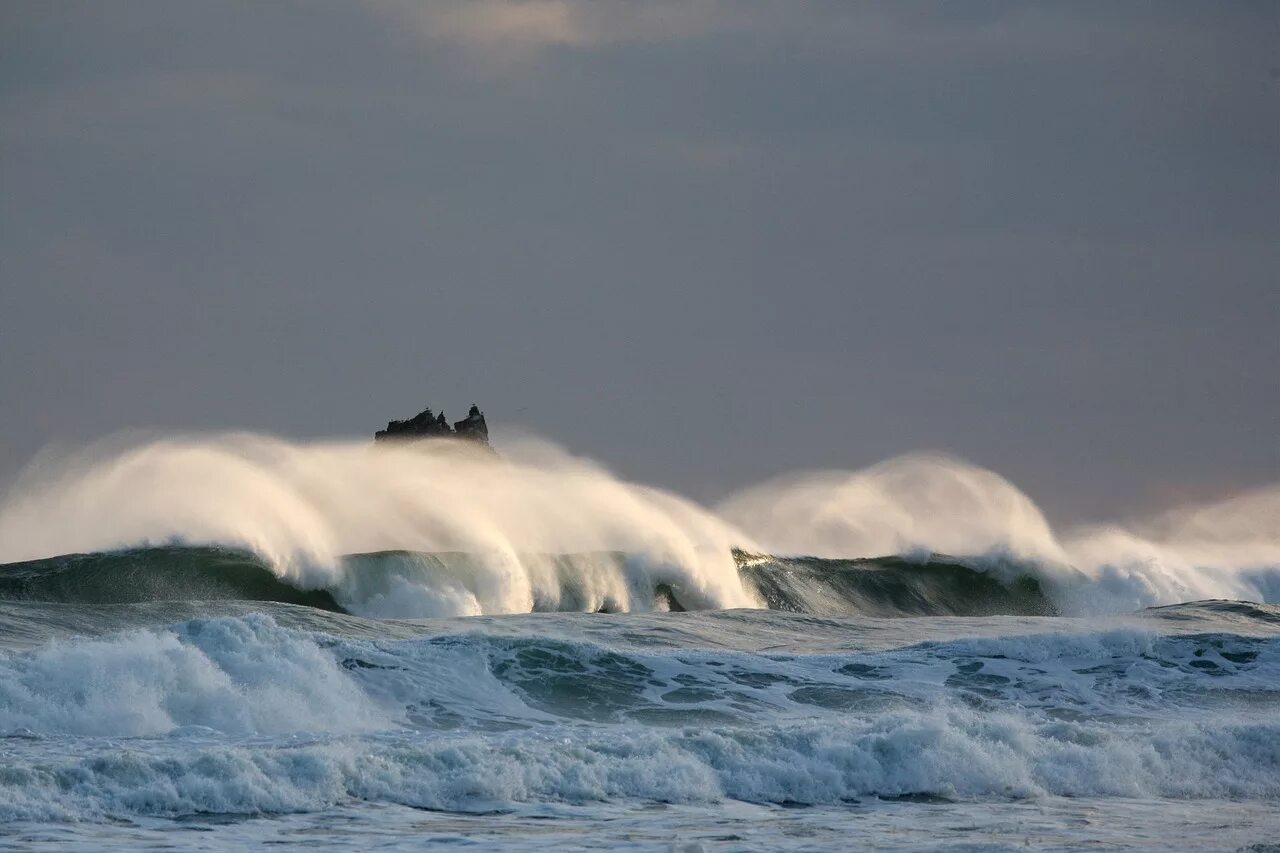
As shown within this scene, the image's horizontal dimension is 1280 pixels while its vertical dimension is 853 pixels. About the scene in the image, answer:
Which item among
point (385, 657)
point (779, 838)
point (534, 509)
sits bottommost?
point (779, 838)

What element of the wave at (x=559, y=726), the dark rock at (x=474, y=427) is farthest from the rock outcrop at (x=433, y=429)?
the wave at (x=559, y=726)

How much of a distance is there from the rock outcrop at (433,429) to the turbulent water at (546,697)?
5200mm

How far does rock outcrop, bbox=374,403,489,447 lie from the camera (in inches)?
1553

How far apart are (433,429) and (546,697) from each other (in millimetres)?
22549

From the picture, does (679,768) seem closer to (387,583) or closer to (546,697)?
(546,697)

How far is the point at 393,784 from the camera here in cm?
1320

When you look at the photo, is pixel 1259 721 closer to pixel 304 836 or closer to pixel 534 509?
pixel 304 836

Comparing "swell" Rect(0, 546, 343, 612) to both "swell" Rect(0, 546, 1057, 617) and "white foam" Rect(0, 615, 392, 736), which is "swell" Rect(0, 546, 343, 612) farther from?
"white foam" Rect(0, 615, 392, 736)

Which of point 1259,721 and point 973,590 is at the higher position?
point 973,590

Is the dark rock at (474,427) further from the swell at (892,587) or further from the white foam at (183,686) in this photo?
the white foam at (183,686)

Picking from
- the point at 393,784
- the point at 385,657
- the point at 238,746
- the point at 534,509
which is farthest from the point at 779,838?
Answer: the point at 534,509

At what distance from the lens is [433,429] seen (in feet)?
132

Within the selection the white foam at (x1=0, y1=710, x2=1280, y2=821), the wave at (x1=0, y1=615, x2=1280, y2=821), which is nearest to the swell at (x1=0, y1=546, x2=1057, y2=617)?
the wave at (x1=0, y1=615, x2=1280, y2=821)

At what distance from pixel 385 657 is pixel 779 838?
7290mm
